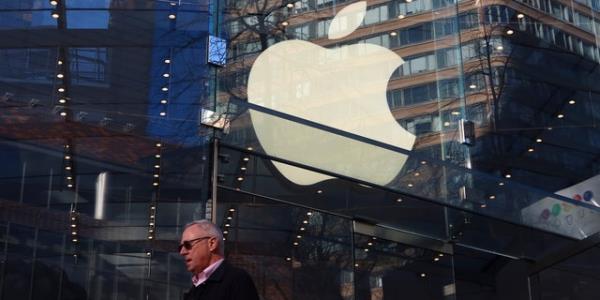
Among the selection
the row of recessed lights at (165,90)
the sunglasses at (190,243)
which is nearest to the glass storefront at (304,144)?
the row of recessed lights at (165,90)

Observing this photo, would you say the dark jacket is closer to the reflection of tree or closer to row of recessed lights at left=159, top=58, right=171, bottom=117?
row of recessed lights at left=159, top=58, right=171, bottom=117

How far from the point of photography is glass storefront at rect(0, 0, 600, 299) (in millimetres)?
8523

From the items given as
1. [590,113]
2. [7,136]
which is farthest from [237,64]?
[590,113]

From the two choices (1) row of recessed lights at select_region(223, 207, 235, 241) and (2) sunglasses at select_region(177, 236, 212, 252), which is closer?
(2) sunglasses at select_region(177, 236, 212, 252)

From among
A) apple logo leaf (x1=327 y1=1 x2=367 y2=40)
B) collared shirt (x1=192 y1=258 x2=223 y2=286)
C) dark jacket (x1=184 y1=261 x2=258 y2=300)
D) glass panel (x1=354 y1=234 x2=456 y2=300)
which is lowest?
dark jacket (x1=184 y1=261 x2=258 y2=300)

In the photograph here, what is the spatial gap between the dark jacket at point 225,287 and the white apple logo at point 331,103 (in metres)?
5.89

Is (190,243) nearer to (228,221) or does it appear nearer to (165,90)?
(228,221)

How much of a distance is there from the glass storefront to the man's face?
4393mm

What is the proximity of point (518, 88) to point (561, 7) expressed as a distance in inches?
65.0

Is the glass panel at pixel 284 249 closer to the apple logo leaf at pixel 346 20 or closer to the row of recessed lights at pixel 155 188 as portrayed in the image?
the row of recessed lights at pixel 155 188

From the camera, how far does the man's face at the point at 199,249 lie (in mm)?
3838

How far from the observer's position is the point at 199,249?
3836 mm

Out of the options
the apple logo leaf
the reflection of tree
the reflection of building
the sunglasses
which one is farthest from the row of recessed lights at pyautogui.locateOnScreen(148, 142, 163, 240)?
the sunglasses

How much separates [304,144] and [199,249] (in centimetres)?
625
